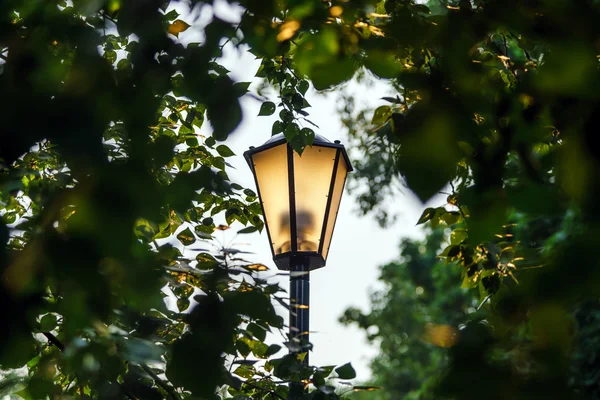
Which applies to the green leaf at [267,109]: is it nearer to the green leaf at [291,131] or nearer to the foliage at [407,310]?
the green leaf at [291,131]

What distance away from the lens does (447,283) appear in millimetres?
24688

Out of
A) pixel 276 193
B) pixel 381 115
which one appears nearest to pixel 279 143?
pixel 276 193

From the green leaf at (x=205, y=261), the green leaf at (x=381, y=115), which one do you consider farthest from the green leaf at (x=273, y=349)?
the green leaf at (x=381, y=115)

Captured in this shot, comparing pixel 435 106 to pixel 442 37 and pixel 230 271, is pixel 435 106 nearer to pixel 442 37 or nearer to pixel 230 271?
pixel 442 37

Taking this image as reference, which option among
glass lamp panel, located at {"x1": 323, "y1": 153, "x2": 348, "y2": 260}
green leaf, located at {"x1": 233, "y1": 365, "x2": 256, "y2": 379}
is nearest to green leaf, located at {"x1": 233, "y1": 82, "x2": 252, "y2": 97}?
green leaf, located at {"x1": 233, "y1": 365, "x2": 256, "y2": 379}

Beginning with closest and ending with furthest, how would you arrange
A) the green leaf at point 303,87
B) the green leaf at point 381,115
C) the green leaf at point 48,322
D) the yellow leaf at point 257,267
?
1. the yellow leaf at point 257,267
2. the green leaf at point 48,322
3. the green leaf at point 381,115
4. the green leaf at point 303,87

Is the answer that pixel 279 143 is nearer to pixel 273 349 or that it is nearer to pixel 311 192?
pixel 311 192

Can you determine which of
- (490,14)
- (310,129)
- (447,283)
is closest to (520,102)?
(490,14)

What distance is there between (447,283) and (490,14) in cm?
2442

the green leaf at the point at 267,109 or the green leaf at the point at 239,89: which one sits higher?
the green leaf at the point at 267,109

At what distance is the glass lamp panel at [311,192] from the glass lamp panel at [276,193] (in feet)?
0.19

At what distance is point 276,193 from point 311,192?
7.0 inches

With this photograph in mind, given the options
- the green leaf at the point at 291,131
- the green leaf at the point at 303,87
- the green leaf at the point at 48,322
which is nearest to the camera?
the green leaf at the point at 48,322

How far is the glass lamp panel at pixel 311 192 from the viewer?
10.3ft
